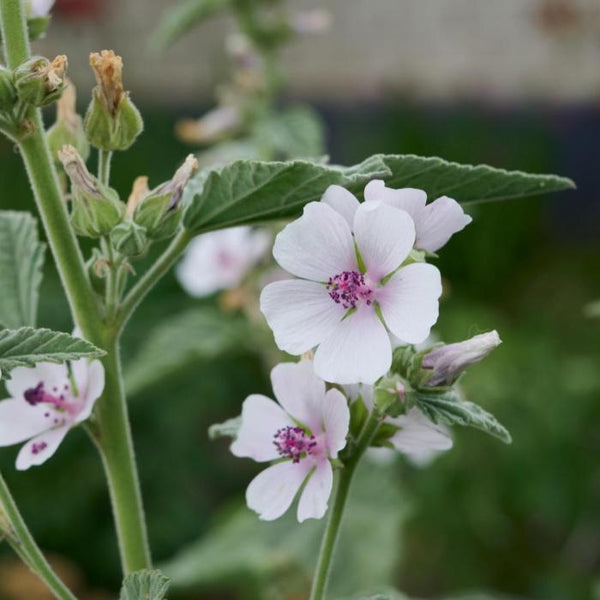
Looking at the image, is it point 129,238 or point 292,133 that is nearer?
point 129,238

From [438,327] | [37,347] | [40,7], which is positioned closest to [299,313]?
[37,347]

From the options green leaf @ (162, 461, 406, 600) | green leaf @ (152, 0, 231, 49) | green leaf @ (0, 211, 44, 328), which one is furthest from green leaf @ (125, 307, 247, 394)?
green leaf @ (0, 211, 44, 328)

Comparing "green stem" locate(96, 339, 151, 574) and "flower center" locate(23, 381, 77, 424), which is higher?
"flower center" locate(23, 381, 77, 424)

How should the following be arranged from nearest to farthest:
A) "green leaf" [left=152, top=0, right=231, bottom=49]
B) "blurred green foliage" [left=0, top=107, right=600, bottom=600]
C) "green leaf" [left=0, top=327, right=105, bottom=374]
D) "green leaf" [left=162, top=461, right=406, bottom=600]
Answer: "green leaf" [left=0, top=327, right=105, bottom=374], "green leaf" [left=162, top=461, right=406, bottom=600], "green leaf" [left=152, top=0, right=231, bottom=49], "blurred green foliage" [left=0, top=107, right=600, bottom=600]

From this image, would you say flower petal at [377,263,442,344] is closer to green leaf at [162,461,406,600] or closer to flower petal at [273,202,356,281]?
flower petal at [273,202,356,281]

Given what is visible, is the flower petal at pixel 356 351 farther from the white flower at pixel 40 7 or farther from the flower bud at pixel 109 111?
the white flower at pixel 40 7

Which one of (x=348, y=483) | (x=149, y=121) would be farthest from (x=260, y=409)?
(x=149, y=121)

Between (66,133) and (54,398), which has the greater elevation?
(66,133)

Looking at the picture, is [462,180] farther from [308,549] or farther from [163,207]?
[308,549]
